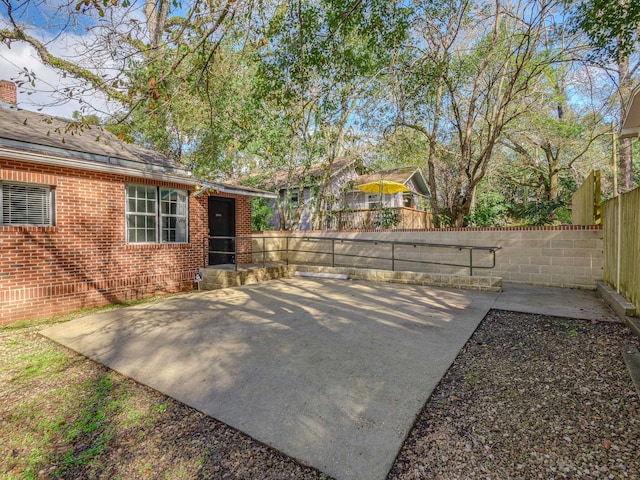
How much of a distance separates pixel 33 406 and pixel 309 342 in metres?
2.65

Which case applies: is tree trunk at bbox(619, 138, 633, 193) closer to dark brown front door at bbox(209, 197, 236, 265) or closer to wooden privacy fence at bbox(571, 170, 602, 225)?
wooden privacy fence at bbox(571, 170, 602, 225)

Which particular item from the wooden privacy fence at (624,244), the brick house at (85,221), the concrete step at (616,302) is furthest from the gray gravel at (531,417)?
the brick house at (85,221)

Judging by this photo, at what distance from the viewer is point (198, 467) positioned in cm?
201

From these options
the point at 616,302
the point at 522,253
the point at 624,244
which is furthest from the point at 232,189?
the point at 616,302

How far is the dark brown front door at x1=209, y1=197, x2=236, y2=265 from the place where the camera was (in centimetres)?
1015

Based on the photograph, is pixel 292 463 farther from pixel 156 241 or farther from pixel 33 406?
pixel 156 241

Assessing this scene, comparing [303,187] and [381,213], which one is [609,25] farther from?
[303,187]

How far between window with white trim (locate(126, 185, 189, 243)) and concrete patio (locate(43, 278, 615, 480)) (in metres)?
2.58

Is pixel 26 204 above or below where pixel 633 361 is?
above

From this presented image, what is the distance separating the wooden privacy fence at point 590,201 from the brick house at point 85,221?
8.97 m

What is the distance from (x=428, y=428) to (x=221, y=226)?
30.3 feet

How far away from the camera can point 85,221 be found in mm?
6789

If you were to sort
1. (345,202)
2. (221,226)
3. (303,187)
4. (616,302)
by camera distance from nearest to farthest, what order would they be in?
(616,302)
(221,226)
(303,187)
(345,202)

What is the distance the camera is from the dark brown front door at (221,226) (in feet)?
33.3
